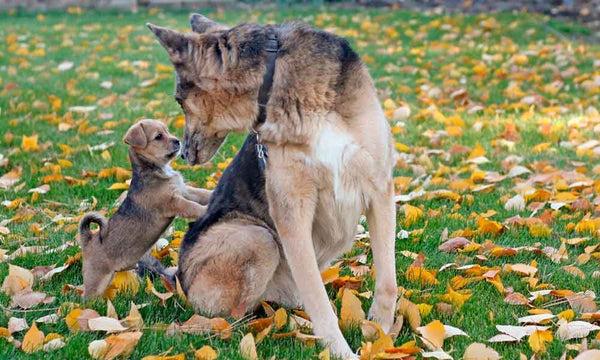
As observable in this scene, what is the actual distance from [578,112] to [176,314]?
5785 millimetres

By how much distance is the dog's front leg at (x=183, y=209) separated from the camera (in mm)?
5008

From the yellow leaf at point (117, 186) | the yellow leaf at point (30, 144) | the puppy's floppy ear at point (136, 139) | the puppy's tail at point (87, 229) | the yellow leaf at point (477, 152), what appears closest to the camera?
the puppy's tail at point (87, 229)

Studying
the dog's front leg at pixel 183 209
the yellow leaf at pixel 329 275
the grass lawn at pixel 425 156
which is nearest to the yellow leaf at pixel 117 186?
the grass lawn at pixel 425 156

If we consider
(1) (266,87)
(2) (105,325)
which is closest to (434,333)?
(1) (266,87)

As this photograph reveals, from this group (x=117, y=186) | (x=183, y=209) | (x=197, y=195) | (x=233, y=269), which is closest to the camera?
(x=233, y=269)

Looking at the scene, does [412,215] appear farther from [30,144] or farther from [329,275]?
[30,144]

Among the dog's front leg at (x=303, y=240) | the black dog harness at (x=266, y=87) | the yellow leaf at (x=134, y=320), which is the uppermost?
the black dog harness at (x=266, y=87)

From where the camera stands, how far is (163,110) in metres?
8.97

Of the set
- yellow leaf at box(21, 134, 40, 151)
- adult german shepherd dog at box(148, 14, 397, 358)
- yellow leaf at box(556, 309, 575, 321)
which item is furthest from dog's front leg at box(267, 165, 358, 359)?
yellow leaf at box(21, 134, 40, 151)

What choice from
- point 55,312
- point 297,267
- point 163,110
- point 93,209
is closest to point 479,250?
point 297,267

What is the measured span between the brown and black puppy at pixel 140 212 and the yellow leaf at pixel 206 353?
1.09 m

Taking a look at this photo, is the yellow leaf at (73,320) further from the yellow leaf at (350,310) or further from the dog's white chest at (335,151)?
the dog's white chest at (335,151)

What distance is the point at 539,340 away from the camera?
370cm

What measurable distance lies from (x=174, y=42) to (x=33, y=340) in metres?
1.55
